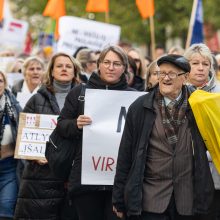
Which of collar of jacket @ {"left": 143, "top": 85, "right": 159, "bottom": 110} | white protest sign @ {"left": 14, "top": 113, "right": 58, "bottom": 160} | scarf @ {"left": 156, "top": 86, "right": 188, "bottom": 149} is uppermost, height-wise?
collar of jacket @ {"left": 143, "top": 85, "right": 159, "bottom": 110}

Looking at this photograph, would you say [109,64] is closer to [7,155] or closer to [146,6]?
[7,155]

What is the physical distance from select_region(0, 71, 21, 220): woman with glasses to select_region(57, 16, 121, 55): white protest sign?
20.3ft

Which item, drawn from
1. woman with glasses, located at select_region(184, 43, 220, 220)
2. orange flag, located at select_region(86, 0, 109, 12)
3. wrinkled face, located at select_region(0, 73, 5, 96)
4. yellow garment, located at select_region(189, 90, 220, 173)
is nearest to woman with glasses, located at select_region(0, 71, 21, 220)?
wrinkled face, located at select_region(0, 73, 5, 96)

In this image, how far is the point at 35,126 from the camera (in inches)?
334

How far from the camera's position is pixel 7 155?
8750mm

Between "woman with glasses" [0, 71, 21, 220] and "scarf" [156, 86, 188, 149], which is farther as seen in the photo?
"woman with glasses" [0, 71, 21, 220]

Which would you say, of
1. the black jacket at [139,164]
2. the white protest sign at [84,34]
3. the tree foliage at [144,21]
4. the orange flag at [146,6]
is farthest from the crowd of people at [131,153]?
the tree foliage at [144,21]

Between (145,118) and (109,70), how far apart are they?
1116 mm

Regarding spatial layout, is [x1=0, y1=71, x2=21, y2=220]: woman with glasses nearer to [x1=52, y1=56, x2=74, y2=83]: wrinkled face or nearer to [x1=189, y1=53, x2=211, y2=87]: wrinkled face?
[x1=52, y1=56, x2=74, y2=83]: wrinkled face

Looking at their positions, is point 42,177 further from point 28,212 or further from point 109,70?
point 109,70

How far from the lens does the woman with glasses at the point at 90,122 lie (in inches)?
282

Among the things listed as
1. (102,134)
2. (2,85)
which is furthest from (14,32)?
(102,134)

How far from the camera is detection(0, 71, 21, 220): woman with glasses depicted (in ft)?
28.6

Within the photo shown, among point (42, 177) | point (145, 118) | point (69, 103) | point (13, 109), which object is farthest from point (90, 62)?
point (145, 118)
